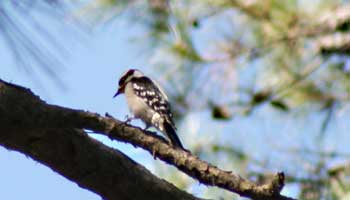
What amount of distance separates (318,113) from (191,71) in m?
0.40

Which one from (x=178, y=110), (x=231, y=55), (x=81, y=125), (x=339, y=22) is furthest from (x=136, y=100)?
(x=81, y=125)

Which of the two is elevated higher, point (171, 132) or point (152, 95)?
point (152, 95)

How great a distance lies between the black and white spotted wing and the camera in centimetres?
273

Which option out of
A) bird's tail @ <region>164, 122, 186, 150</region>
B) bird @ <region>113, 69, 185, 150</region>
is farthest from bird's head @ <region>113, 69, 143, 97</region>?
bird's tail @ <region>164, 122, 186, 150</region>

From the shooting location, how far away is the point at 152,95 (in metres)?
2.89

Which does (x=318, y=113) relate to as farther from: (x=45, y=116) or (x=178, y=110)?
(x=45, y=116)

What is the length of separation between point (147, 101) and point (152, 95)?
0.08 feet

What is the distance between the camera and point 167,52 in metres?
2.71

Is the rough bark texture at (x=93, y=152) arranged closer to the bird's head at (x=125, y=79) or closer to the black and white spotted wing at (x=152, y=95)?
the black and white spotted wing at (x=152, y=95)

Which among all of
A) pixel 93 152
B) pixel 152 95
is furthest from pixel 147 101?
pixel 93 152

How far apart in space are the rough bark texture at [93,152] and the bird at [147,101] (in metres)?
0.87

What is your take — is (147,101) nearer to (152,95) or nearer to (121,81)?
(152,95)

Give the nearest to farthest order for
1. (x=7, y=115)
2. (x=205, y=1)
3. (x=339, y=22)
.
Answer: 1. (x=7, y=115)
2. (x=339, y=22)
3. (x=205, y=1)

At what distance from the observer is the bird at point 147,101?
266 centimetres
